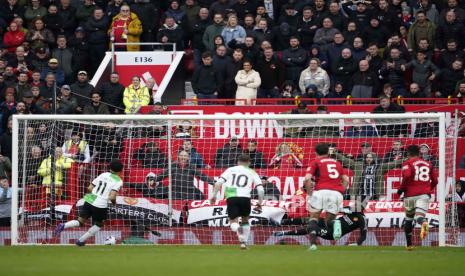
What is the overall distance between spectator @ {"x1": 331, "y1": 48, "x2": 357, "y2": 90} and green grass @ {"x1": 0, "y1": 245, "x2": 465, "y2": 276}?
6.66m

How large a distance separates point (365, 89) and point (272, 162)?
386cm

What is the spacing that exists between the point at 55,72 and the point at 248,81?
464 centimetres

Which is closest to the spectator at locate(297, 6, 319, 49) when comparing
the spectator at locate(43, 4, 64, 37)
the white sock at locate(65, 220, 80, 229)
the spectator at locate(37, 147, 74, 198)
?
the spectator at locate(43, 4, 64, 37)

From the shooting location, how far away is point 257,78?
85.7ft

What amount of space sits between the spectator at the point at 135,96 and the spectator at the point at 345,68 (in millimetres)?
4235

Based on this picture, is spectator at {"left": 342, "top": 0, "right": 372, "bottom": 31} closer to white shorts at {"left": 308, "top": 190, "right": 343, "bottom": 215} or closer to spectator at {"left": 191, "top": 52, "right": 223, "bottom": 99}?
spectator at {"left": 191, "top": 52, "right": 223, "bottom": 99}

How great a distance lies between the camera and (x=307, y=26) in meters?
27.5

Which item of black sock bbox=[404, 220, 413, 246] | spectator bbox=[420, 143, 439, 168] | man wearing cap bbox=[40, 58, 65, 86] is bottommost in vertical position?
black sock bbox=[404, 220, 413, 246]

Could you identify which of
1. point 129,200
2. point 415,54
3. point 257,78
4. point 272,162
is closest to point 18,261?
point 129,200

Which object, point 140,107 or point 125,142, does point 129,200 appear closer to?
point 125,142

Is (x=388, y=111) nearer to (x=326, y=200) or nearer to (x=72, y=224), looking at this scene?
(x=326, y=200)

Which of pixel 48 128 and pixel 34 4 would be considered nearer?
pixel 48 128

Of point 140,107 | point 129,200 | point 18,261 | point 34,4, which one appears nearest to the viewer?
point 18,261

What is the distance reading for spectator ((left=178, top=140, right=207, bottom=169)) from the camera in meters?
23.3
